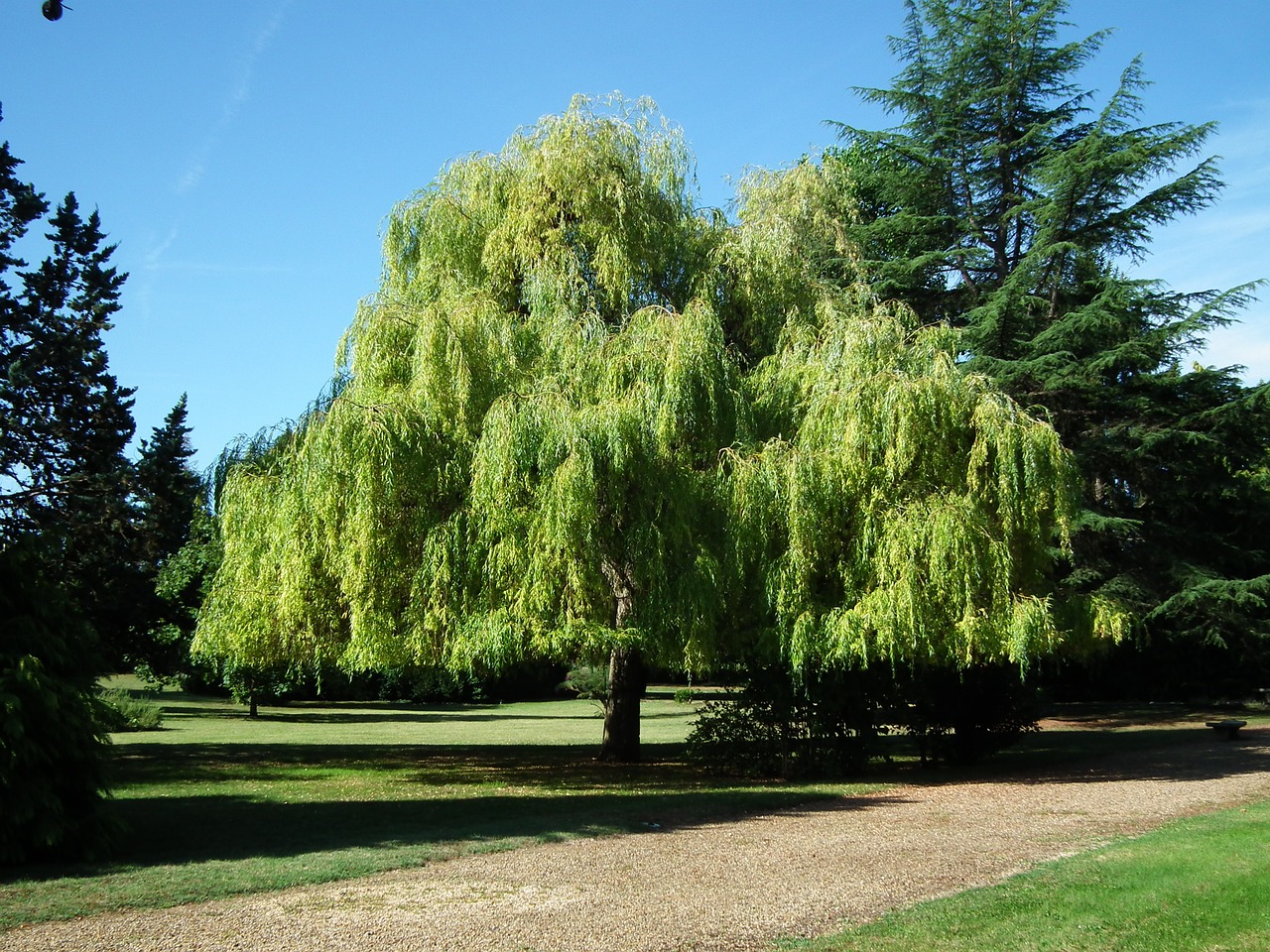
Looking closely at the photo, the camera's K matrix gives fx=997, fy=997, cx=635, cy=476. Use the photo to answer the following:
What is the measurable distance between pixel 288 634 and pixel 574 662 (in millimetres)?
3755

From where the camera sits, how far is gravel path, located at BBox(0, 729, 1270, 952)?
596 cm

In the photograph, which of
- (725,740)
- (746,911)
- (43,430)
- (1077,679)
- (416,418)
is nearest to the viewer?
(746,911)

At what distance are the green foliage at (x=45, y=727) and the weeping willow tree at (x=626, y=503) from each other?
374 cm

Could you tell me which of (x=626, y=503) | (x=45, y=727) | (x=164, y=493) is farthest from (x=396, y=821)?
(x=164, y=493)

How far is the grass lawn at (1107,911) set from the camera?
231 inches

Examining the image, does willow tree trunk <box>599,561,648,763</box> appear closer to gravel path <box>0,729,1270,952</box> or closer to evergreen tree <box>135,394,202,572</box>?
gravel path <box>0,729,1270,952</box>

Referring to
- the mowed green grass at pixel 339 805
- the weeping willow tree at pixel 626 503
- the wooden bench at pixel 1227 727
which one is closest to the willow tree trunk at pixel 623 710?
the mowed green grass at pixel 339 805

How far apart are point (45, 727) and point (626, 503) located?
6.68 metres

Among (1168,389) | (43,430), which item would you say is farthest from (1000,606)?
(43,430)

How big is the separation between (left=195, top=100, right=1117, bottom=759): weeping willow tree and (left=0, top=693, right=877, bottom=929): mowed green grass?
179cm

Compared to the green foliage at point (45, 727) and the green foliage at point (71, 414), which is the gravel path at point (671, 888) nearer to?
the green foliage at point (45, 727)

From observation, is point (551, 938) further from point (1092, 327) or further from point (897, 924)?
point (1092, 327)

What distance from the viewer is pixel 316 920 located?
629 centimetres

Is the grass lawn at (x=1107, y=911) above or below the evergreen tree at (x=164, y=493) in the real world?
below
